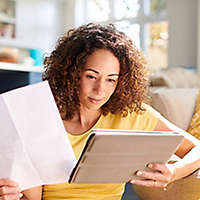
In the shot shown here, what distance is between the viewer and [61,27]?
20.9 ft

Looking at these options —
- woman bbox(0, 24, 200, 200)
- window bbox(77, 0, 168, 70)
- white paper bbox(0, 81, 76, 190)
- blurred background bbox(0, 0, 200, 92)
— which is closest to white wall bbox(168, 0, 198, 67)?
blurred background bbox(0, 0, 200, 92)

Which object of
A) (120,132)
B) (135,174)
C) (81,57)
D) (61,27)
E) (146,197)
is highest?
(61,27)

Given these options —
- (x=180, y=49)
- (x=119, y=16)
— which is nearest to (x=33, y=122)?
(x=180, y=49)

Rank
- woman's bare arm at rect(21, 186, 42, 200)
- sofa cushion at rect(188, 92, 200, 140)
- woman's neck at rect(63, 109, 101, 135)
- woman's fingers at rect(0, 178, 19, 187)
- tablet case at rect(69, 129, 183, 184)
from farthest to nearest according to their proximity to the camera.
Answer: sofa cushion at rect(188, 92, 200, 140) → woman's neck at rect(63, 109, 101, 135) → woman's bare arm at rect(21, 186, 42, 200) → woman's fingers at rect(0, 178, 19, 187) → tablet case at rect(69, 129, 183, 184)

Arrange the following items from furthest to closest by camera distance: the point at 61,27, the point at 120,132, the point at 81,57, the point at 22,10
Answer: the point at 61,27, the point at 22,10, the point at 81,57, the point at 120,132

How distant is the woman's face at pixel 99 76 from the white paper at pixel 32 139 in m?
0.22

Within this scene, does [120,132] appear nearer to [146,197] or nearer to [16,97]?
[16,97]

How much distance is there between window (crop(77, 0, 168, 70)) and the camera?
16.6 feet

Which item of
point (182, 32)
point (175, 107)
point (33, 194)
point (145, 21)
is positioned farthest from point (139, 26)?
point (33, 194)

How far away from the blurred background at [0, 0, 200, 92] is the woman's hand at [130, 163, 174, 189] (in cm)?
297

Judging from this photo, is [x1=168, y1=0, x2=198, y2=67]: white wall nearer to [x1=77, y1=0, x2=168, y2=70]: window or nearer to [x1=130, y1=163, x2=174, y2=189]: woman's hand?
[x1=77, y1=0, x2=168, y2=70]: window

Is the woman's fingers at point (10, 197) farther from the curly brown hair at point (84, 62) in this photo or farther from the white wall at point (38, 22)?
the white wall at point (38, 22)

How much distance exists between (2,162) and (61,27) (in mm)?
5729

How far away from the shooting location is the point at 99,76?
1052 millimetres
